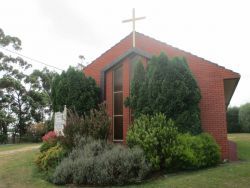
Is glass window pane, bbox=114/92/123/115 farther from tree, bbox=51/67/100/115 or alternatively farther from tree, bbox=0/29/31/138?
tree, bbox=0/29/31/138

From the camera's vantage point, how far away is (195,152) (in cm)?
1008

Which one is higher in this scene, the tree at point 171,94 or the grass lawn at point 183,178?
the tree at point 171,94

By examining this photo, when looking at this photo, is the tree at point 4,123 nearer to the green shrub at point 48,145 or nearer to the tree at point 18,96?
the tree at point 18,96

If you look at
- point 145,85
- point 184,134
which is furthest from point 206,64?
point 184,134

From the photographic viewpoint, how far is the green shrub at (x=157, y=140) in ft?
31.7

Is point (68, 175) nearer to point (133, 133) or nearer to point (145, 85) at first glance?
point (133, 133)

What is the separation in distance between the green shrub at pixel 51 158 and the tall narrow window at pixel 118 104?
3.20 m

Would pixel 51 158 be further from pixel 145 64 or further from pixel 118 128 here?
pixel 145 64

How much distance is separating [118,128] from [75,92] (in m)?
2.60

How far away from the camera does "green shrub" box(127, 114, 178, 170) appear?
966 centimetres

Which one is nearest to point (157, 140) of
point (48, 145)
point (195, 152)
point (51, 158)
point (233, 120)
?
point (195, 152)

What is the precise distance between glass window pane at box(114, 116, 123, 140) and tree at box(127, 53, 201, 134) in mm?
2333

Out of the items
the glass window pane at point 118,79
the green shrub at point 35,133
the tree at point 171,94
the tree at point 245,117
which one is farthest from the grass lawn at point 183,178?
the tree at point 245,117

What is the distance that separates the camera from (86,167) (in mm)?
9102
